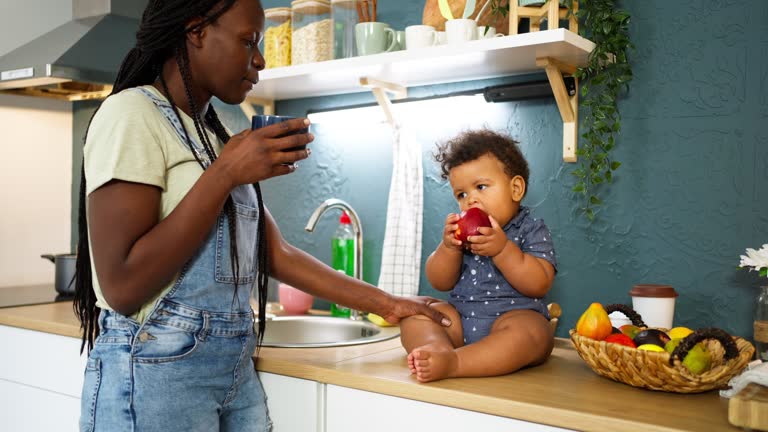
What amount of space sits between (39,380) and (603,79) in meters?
1.53

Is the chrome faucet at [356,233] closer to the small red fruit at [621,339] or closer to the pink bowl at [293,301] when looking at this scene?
the pink bowl at [293,301]

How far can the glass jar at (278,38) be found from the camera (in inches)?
77.0

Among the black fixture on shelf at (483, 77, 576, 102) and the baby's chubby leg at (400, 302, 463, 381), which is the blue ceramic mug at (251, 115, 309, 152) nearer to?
the baby's chubby leg at (400, 302, 463, 381)

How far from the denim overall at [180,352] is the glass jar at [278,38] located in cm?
85

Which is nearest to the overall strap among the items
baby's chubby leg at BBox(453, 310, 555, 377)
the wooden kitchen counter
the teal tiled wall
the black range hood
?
the wooden kitchen counter

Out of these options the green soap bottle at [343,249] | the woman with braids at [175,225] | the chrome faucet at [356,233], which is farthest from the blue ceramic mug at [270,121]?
the green soap bottle at [343,249]

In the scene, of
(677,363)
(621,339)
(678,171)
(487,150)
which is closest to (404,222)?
(487,150)

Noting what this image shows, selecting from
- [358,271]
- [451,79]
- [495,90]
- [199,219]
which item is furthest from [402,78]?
[199,219]

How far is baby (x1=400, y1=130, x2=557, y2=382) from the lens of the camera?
128cm

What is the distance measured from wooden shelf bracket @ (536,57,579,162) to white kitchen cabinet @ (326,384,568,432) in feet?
2.45

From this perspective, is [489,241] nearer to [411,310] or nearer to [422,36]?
[411,310]

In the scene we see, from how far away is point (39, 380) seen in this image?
1795 millimetres

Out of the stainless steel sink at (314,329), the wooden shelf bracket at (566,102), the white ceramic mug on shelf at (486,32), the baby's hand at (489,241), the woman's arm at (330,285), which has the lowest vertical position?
the stainless steel sink at (314,329)

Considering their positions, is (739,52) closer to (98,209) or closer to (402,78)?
(402,78)
